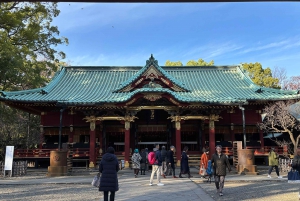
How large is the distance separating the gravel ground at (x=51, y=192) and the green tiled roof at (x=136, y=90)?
6.85 m

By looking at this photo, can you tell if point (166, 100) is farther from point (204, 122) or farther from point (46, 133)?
point (46, 133)

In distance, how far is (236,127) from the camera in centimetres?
2025

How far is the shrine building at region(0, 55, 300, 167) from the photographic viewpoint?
1762cm

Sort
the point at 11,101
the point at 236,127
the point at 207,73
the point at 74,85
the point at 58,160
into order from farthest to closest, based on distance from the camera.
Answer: the point at 207,73, the point at 74,85, the point at 236,127, the point at 11,101, the point at 58,160

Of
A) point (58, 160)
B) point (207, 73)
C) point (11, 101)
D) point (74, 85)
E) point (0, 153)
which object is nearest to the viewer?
point (58, 160)

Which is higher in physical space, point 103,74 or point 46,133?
point 103,74

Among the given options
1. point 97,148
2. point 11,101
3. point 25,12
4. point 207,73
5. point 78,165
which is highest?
point 25,12

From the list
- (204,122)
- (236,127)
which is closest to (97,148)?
(204,122)

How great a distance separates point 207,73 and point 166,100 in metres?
8.06

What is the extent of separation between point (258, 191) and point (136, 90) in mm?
9885

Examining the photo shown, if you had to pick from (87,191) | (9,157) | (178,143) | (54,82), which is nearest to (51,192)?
(87,191)

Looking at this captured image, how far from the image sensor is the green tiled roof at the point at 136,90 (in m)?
17.6

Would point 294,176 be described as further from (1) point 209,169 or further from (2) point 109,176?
(2) point 109,176

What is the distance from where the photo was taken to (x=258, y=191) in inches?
390
